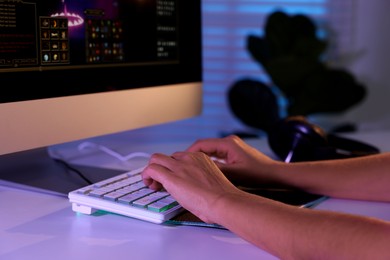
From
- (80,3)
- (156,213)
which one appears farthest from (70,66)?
(156,213)

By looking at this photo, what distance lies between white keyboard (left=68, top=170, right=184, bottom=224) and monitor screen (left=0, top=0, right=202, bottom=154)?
0.40ft

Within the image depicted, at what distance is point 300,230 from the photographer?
611mm

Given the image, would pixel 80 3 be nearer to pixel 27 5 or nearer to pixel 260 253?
pixel 27 5

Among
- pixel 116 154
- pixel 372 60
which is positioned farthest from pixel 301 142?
pixel 372 60

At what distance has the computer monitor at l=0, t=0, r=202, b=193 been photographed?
0.81 meters

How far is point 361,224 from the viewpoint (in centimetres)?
60

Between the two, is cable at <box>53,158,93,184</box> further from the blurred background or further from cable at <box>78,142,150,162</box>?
the blurred background

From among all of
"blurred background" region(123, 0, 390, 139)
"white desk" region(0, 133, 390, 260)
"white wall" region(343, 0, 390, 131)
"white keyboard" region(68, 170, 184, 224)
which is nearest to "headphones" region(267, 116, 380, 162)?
"white desk" region(0, 133, 390, 260)

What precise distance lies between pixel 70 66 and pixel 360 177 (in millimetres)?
465

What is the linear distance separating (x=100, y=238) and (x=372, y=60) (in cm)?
206

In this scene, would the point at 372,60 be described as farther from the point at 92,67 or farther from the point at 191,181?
the point at 191,181

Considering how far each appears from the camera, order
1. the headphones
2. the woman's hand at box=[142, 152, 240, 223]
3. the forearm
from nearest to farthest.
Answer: the forearm < the woman's hand at box=[142, 152, 240, 223] < the headphones

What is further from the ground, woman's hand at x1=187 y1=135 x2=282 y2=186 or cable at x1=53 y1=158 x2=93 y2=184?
woman's hand at x1=187 y1=135 x2=282 y2=186

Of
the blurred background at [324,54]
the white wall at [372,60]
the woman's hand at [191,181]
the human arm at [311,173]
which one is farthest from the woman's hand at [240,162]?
the white wall at [372,60]
